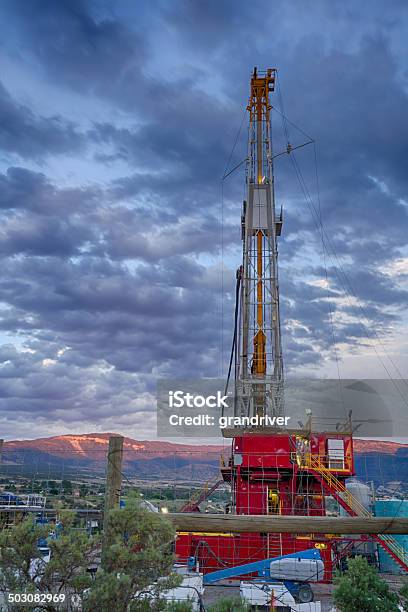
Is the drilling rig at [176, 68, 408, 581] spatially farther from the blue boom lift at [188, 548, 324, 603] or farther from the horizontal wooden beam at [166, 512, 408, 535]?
the horizontal wooden beam at [166, 512, 408, 535]

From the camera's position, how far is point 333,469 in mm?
18422

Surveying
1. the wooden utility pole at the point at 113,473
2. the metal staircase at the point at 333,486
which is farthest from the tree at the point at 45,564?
the metal staircase at the point at 333,486

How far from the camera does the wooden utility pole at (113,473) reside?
19.6 ft

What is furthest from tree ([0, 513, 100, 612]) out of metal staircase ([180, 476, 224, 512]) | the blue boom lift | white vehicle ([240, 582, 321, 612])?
metal staircase ([180, 476, 224, 512])

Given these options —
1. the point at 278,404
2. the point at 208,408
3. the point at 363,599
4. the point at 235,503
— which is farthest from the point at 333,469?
the point at 363,599

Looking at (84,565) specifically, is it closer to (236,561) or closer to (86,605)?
(86,605)

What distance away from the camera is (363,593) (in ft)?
21.5

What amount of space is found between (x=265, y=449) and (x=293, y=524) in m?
13.3

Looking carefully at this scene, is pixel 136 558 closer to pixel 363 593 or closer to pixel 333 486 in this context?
pixel 363 593

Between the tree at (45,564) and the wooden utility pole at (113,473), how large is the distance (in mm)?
418

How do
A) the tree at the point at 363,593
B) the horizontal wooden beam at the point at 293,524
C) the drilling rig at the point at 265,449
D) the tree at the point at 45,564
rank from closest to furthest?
1. the tree at the point at 45,564
2. the horizontal wooden beam at the point at 293,524
3. the tree at the point at 363,593
4. the drilling rig at the point at 265,449

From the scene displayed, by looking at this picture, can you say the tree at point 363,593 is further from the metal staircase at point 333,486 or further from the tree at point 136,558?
the metal staircase at point 333,486

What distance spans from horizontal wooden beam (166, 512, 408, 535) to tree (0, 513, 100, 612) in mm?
1028

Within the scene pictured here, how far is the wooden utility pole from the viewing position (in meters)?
5.96
